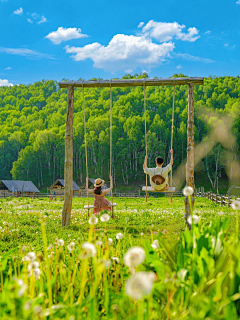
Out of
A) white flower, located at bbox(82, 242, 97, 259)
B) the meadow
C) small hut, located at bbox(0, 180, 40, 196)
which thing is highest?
white flower, located at bbox(82, 242, 97, 259)

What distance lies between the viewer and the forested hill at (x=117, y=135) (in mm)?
72500

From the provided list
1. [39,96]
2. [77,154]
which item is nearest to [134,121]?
[77,154]

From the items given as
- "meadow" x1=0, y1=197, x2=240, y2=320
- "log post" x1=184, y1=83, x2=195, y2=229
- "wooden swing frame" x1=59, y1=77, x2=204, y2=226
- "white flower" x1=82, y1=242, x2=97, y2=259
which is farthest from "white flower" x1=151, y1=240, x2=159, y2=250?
"wooden swing frame" x1=59, y1=77, x2=204, y2=226

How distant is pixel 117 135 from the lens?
251 feet

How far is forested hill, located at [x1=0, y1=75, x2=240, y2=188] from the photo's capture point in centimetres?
7250

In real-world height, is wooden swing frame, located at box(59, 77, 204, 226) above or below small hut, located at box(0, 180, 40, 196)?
above

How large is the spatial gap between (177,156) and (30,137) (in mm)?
43139

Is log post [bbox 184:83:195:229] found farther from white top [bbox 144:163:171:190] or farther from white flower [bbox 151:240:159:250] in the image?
white flower [bbox 151:240:159:250]

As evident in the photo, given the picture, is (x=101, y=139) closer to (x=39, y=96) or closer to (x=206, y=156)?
(x=206, y=156)

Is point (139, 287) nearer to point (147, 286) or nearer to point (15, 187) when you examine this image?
point (147, 286)

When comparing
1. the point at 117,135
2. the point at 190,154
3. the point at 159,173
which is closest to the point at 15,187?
the point at 117,135

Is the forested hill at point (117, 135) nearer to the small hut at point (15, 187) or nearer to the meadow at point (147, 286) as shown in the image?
the small hut at point (15, 187)

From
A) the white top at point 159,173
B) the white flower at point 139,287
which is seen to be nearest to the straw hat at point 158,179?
the white top at point 159,173

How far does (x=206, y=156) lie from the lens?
2785 inches
